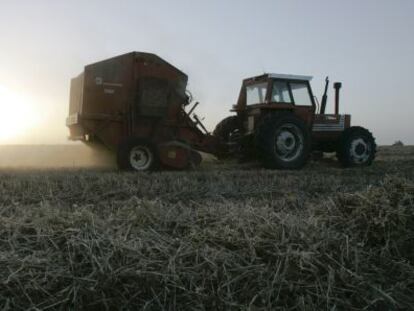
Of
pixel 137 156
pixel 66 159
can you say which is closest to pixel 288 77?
pixel 137 156

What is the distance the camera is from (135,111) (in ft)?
38.9

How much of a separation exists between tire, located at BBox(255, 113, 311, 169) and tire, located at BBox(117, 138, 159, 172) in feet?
7.29

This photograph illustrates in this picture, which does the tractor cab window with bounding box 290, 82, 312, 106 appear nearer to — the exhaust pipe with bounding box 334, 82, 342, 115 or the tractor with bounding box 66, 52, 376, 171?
the tractor with bounding box 66, 52, 376, 171

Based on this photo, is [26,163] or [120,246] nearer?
[120,246]

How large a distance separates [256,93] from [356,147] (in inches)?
112

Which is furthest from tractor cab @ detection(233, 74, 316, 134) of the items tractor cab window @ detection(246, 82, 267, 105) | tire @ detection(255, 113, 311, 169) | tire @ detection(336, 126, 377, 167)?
tire @ detection(336, 126, 377, 167)

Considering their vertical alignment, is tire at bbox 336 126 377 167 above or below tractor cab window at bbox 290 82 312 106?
below

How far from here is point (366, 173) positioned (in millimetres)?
11398

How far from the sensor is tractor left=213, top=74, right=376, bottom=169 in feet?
40.0

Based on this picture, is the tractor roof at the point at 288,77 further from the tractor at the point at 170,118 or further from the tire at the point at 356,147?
the tire at the point at 356,147

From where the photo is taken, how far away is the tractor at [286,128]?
1220 cm

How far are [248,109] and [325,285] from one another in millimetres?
10021

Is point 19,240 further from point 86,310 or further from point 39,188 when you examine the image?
point 39,188

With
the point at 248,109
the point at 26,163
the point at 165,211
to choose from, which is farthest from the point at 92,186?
the point at 26,163
